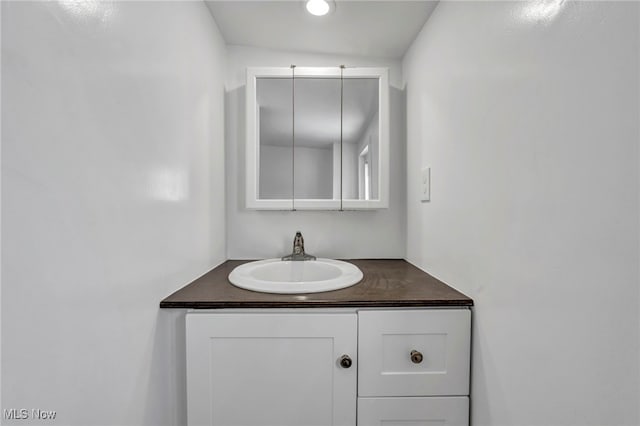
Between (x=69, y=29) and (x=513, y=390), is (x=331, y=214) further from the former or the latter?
(x=69, y=29)

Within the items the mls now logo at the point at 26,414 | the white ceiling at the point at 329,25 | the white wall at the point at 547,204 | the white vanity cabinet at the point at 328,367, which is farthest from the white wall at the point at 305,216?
the mls now logo at the point at 26,414

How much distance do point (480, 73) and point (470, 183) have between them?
0.31 meters

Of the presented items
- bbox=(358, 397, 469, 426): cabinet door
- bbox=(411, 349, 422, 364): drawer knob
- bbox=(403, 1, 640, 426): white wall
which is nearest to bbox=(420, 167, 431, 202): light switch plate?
bbox=(403, 1, 640, 426): white wall

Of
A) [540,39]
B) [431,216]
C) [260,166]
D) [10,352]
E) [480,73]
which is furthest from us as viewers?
[260,166]

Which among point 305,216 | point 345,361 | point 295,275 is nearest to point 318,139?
point 305,216

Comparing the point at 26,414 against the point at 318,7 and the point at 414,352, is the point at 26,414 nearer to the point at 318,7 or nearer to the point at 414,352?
the point at 414,352

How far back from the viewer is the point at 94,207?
1.77 ft

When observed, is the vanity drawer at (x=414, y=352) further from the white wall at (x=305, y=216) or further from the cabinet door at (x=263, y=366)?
the white wall at (x=305, y=216)

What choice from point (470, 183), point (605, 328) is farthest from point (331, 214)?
point (605, 328)

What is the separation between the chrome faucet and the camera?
1305mm

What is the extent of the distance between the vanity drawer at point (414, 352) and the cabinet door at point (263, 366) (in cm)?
7

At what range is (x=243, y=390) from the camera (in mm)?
810

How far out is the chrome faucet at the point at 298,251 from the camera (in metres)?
1.30

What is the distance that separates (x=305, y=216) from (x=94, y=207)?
0.96 meters
